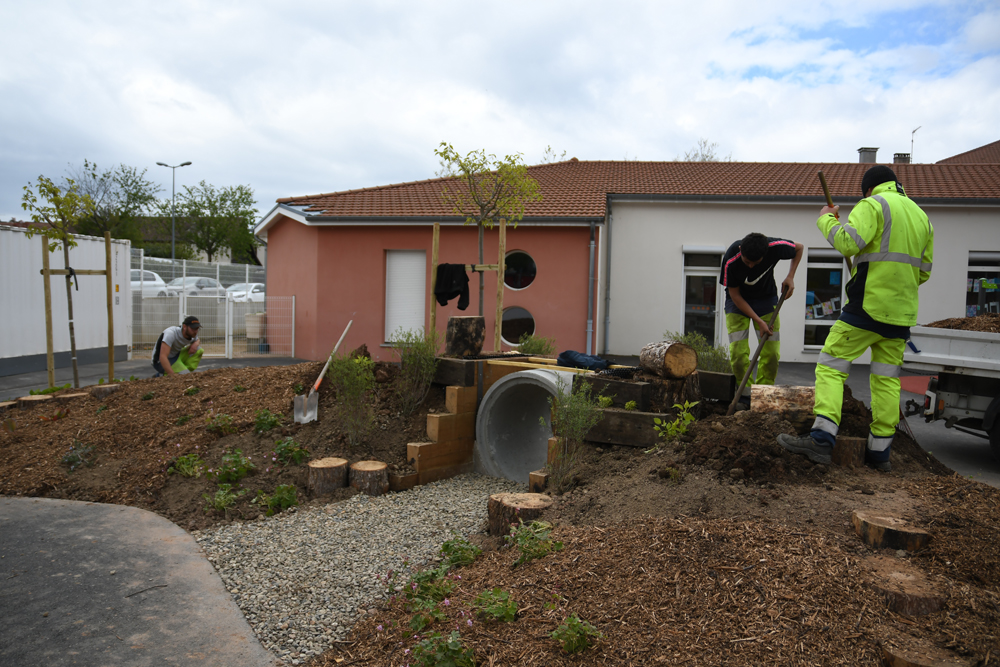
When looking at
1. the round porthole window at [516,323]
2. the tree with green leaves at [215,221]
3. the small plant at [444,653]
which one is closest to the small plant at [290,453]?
the small plant at [444,653]

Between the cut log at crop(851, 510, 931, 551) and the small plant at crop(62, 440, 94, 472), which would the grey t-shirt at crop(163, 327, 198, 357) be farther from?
the cut log at crop(851, 510, 931, 551)

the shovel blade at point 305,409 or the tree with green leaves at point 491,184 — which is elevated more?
the tree with green leaves at point 491,184

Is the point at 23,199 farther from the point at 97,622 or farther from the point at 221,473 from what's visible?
the point at 97,622

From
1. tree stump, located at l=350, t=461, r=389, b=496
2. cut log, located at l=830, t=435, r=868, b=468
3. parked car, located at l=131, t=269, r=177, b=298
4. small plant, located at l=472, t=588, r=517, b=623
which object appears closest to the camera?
small plant, located at l=472, t=588, r=517, b=623

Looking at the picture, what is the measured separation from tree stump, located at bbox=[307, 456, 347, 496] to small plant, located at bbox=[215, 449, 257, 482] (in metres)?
0.52

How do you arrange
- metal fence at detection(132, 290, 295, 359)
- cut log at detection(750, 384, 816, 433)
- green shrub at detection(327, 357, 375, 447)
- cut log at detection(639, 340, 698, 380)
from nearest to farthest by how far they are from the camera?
cut log at detection(750, 384, 816, 433) < cut log at detection(639, 340, 698, 380) < green shrub at detection(327, 357, 375, 447) < metal fence at detection(132, 290, 295, 359)

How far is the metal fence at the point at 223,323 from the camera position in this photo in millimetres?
15688

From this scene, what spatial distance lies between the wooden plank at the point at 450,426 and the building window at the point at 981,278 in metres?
13.5

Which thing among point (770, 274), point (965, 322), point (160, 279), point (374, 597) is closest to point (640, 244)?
point (965, 322)

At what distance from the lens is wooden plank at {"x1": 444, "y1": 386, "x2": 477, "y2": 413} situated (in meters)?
6.38

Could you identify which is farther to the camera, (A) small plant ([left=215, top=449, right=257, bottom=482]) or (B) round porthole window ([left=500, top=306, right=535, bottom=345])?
(B) round porthole window ([left=500, top=306, right=535, bottom=345])

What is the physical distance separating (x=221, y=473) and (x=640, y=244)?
11.9m

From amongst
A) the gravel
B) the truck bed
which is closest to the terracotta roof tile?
the truck bed

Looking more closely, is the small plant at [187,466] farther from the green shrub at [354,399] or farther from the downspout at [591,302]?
the downspout at [591,302]
